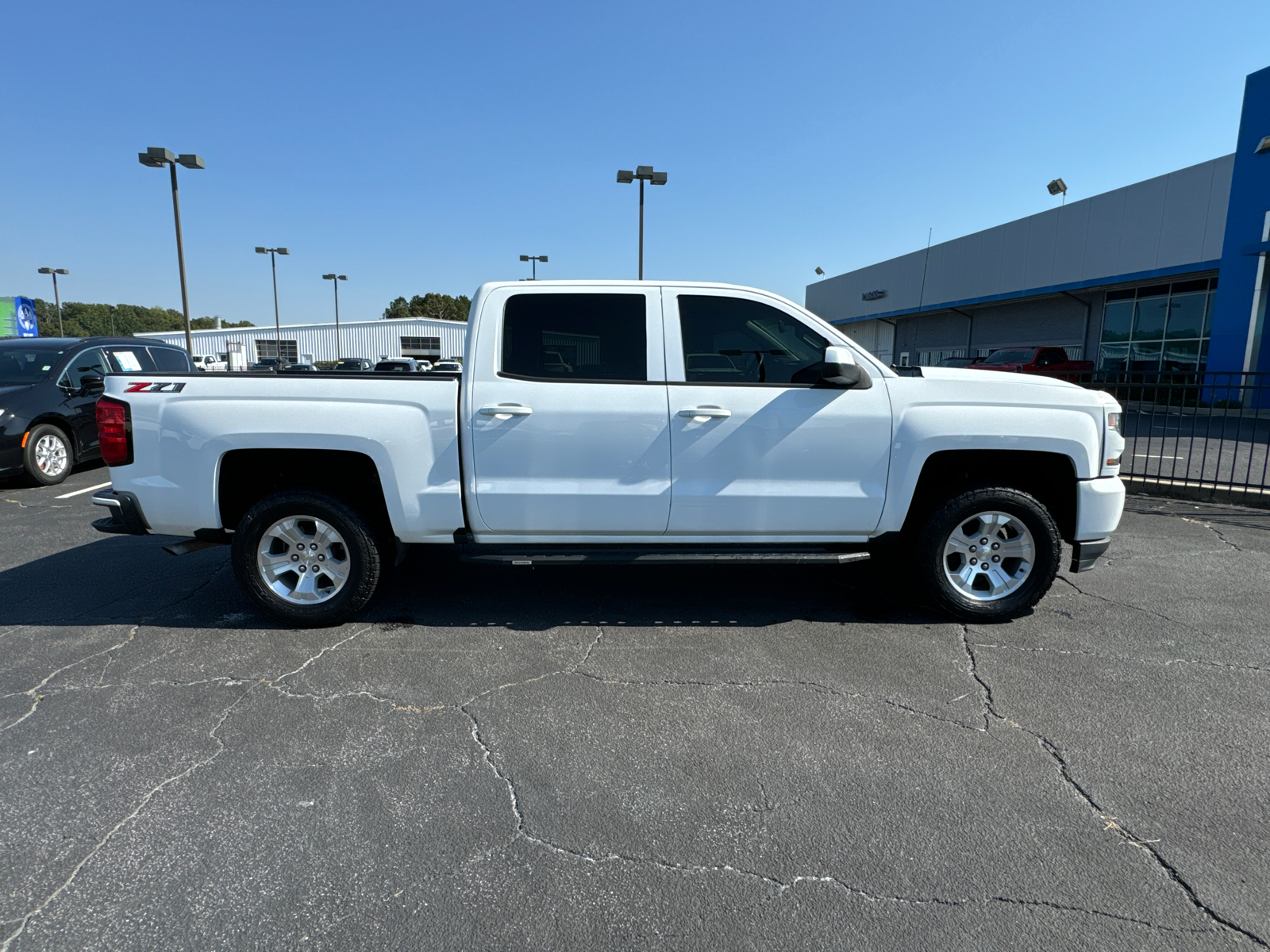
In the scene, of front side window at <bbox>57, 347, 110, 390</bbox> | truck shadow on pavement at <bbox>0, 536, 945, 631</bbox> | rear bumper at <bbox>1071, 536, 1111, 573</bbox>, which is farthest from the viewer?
front side window at <bbox>57, 347, 110, 390</bbox>

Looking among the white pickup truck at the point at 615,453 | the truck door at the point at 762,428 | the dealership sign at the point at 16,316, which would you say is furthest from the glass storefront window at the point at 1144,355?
the dealership sign at the point at 16,316

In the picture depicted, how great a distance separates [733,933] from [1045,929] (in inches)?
35.6

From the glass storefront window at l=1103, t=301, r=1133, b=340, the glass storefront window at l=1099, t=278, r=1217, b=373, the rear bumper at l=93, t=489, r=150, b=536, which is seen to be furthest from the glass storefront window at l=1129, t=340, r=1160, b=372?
the rear bumper at l=93, t=489, r=150, b=536

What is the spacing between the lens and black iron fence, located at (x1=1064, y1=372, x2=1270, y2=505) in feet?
25.9

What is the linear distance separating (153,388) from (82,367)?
7137mm

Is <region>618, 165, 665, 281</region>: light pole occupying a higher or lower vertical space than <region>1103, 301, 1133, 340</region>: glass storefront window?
higher

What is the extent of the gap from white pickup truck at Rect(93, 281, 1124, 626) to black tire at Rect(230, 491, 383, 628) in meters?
0.01

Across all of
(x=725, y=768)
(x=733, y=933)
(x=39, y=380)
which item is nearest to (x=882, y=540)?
(x=725, y=768)

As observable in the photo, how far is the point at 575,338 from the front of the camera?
4.16 m

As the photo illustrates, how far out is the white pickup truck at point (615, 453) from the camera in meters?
3.96

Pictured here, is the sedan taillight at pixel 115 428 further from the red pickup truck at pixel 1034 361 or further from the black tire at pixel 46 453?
the red pickup truck at pixel 1034 361

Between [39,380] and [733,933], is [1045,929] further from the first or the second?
[39,380]

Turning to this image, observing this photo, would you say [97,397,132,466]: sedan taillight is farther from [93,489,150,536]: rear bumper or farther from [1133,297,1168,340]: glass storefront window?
[1133,297,1168,340]: glass storefront window

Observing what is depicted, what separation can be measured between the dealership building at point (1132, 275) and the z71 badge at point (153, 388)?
12.0 meters
